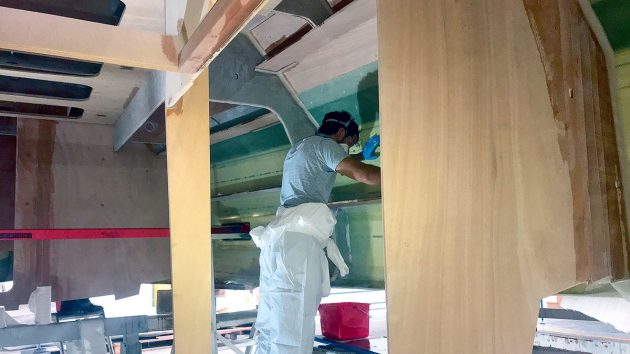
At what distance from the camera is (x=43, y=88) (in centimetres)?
236

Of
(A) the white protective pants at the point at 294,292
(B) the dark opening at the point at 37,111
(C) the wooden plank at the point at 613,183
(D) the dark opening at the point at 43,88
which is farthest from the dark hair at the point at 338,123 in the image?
(B) the dark opening at the point at 37,111

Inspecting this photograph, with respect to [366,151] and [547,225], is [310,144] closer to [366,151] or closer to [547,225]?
[366,151]

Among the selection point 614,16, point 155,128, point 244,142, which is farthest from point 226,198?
point 614,16

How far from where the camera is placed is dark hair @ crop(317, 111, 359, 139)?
7.07 ft

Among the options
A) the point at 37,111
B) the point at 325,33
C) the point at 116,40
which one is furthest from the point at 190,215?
the point at 37,111

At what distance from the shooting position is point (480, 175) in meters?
0.83

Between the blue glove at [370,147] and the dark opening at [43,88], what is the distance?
4.45 ft

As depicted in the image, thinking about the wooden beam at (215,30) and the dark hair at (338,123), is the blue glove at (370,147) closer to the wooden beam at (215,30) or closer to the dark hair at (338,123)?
the dark hair at (338,123)

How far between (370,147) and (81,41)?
4.16 feet

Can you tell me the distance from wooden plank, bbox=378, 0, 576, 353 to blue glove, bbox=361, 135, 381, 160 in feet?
3.67

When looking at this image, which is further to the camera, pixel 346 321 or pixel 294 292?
pixel 346 321

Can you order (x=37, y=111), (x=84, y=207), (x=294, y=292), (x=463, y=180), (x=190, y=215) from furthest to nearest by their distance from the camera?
(x=84, y=207), (x=37, y=111), (x=294, y=292), (x=190, y=215), (x=463, y=180)

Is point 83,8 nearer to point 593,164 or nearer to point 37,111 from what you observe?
point 37,111

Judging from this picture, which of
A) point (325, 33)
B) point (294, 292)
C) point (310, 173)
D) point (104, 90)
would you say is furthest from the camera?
point (104, 90)
